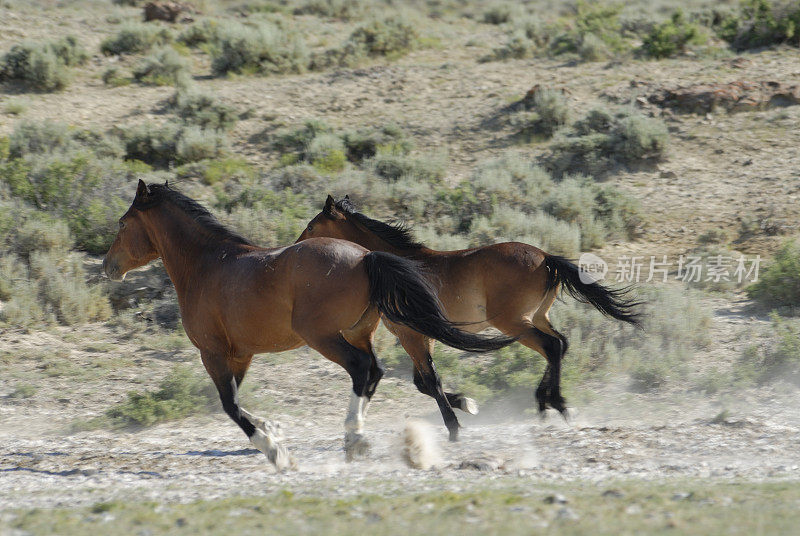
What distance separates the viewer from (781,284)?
33.1 ft

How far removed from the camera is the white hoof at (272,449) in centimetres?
598

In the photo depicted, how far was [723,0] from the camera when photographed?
36188 millimetres

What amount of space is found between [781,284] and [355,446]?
6500mm

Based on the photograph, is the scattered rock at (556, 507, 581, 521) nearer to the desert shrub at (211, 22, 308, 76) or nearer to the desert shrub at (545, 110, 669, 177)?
the desert shrub at (545, 110, 669, 177)

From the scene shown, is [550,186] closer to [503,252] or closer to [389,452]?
[503,252]

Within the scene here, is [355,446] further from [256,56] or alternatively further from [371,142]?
[256,56]

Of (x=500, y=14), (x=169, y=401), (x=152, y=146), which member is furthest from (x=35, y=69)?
(x=500, y=14)

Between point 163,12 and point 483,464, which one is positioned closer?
point 483,464

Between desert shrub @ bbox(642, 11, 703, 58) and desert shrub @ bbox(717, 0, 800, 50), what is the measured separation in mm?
907

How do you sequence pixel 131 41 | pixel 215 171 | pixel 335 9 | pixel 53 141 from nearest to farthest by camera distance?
pixel 215 171 → pixel 53 141 → pixel 131 41 → pixel 335 9

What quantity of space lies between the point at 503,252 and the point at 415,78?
13.4 metres

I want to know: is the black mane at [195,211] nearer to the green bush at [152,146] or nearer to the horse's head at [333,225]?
the horse's head at [333,225]

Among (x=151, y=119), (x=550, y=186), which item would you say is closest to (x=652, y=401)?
(x=550, y=186)

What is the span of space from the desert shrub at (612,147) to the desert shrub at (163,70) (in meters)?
9.43
